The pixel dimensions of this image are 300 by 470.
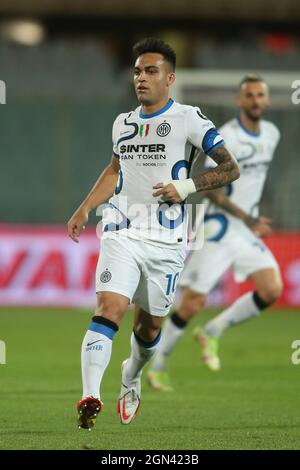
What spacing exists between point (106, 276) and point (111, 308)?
0.69 feet

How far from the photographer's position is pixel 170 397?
8.96 meters

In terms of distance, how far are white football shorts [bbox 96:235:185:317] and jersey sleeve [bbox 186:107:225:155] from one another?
675 millimetres

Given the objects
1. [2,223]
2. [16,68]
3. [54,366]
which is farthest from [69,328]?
[16,68]

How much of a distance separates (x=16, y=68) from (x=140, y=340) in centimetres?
1498

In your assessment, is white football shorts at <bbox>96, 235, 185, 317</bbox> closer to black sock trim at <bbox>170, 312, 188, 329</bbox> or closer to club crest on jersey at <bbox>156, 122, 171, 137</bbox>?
club crest on jersey at <bbox>156, 122, 171, 137</bbox>

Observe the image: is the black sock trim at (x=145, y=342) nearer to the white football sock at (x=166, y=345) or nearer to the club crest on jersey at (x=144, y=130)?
the club crest on jersey at (x=144, y=130)

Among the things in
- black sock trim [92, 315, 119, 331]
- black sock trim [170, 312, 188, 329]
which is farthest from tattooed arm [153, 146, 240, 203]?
black sock trim [170, 312, 188, 329]

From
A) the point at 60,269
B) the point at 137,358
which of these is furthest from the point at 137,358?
the point at 60,269

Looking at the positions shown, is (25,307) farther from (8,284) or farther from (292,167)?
(292,167)

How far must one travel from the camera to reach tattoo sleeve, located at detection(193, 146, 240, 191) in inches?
271

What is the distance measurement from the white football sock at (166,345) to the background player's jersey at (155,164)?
99.7 inches

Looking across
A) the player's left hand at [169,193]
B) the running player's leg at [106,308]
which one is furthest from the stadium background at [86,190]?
the player's left hand at [169,193]

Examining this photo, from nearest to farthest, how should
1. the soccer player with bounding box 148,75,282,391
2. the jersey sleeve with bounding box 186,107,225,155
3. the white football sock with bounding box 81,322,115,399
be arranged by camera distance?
the white football sock with bounding box 81,322,115,399, the jersey sleeve with bounding box 186,107,225,155, the soccer player with bounding box 148,75,282,391

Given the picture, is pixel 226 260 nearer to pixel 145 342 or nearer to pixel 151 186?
pixel 145 342
